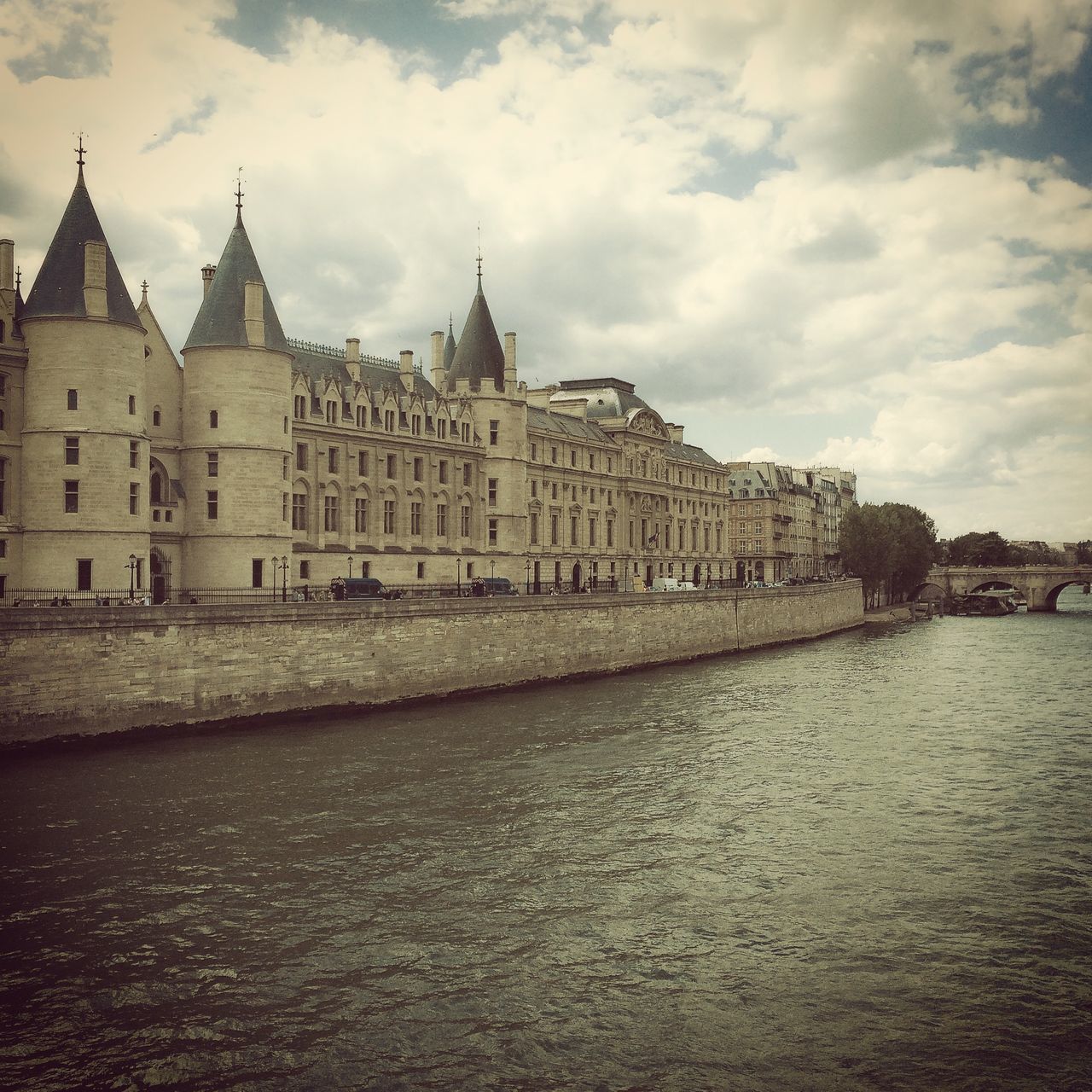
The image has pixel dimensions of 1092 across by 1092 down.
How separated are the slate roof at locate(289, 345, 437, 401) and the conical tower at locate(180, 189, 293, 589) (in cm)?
958

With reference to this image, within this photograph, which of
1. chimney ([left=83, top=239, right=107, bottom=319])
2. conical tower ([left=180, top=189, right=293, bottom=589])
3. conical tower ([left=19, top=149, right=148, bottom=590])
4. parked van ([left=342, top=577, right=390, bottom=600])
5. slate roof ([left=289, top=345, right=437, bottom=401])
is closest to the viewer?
conical tower ([left=19, top=149, right=148, bottom=590])

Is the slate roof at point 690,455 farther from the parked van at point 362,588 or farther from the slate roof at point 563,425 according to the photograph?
the parked van at point 362,588

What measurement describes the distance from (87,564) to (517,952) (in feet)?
92.6

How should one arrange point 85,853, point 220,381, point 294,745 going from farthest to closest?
point 220,381 < point 294,745 < point 85,853

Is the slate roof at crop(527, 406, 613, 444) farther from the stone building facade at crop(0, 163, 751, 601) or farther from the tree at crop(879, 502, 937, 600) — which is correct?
the tree at crop(879, 502, 937, 600)

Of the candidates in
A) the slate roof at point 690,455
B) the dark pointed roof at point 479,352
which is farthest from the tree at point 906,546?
the dark pointed roof at point 479,352

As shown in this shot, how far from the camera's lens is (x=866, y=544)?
351 feet

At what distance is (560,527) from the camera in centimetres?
8238

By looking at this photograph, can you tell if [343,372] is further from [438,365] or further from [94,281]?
[94,281]

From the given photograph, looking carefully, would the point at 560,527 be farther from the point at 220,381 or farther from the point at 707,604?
the point at 220,381

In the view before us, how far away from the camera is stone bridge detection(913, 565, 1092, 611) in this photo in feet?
409

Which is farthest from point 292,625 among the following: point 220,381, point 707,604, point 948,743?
point 707,604

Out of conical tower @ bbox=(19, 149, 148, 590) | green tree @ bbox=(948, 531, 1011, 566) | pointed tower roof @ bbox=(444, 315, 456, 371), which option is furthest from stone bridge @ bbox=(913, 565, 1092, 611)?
conical tower @ bbox=(19, 149, 148, 590)

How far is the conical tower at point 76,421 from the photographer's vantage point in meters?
38.1
